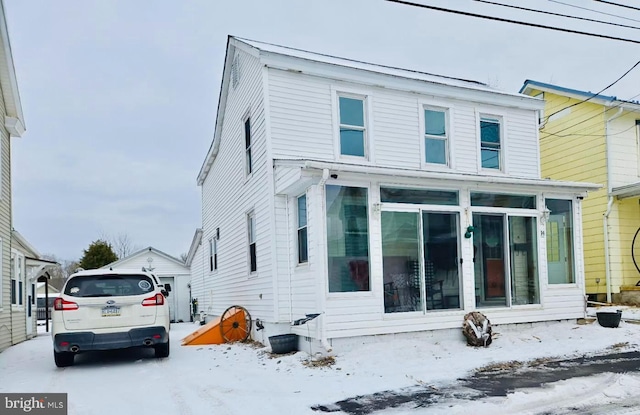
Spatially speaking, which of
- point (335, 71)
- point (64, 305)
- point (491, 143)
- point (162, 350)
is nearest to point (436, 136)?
point (491, 143)

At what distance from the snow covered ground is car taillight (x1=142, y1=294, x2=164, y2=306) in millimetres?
1036

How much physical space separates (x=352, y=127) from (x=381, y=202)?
8.69 feet

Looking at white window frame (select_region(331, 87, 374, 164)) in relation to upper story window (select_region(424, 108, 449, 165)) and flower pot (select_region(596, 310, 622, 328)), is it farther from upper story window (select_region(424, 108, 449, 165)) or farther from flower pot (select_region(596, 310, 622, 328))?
flower pot (select_region(596, 310, 622, 328))

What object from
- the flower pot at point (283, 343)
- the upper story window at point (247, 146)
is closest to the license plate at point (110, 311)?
the flower pot at point (283, 343)

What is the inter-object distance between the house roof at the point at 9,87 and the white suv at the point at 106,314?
6066 mm

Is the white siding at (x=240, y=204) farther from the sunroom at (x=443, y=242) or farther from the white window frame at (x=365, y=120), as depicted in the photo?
the sunroom at (x=443, y=242)

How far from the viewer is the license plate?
28.6 ft

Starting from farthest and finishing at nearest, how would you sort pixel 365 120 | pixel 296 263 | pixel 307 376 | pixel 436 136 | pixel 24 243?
pixel 24 243 → pixel 436 136 → pixel 365 120 → pixel 296 263 → pixel 307 376

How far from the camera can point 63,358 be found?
9008mm

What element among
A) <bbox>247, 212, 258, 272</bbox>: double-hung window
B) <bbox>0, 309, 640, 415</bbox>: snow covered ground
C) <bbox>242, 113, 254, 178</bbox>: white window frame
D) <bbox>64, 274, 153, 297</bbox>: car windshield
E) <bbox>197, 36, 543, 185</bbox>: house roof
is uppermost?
<bbox>197, 36, 543, 185</bbox>: house roof

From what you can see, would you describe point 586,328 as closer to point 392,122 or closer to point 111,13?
point 392,122

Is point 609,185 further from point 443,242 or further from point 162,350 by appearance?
point 162,350

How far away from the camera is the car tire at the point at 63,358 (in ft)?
29.3

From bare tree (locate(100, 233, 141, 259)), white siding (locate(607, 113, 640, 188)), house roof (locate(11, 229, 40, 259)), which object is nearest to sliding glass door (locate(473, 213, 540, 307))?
white siding (locate(607, 113, 640, 188))
